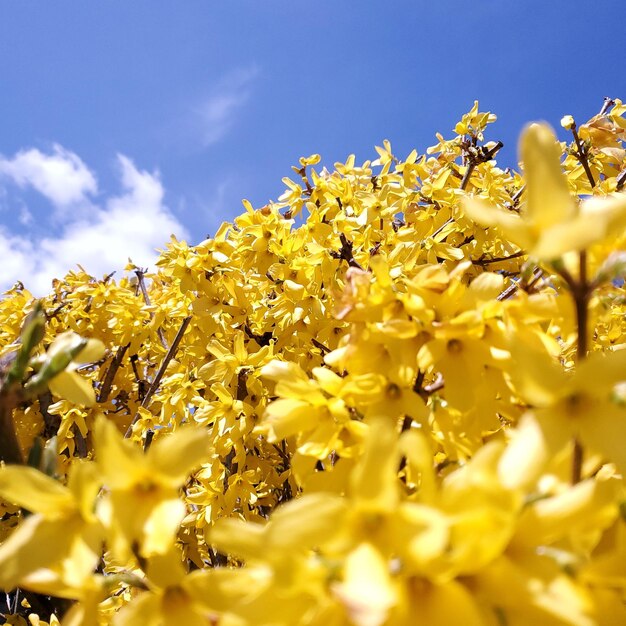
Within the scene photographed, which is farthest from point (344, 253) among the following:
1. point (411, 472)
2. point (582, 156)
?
point (411, 472)

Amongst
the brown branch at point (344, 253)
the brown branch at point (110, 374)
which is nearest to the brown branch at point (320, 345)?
the brown branch at point (344, 253)

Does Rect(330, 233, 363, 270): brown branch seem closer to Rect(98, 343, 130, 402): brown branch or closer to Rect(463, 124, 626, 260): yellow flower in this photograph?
Rect(463, 124, 626, 260): yellow flower

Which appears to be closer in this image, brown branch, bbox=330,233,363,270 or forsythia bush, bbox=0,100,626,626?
forsythia bush, bbox=0,100,626,626

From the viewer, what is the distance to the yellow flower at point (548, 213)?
2.06ft

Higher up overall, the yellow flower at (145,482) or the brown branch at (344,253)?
the brown branch at (344,253)

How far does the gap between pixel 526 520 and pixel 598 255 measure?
20.0 inches

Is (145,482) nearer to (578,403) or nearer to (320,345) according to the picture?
(578,403)

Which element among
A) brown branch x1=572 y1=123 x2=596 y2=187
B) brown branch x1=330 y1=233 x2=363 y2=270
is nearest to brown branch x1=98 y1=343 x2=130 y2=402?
brown branch x1=330 y1=233 x2=363 y2=270

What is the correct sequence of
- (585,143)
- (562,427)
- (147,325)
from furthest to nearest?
(147,325)
(585,143)
(562,427)

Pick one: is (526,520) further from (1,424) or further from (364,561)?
(1,424)

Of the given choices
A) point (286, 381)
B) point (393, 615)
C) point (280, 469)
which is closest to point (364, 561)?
point (393, 615)

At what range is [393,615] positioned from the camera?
59 cm

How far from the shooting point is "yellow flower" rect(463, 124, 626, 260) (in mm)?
627

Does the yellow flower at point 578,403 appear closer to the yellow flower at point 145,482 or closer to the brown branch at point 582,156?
the yellow flower at point 145,482
